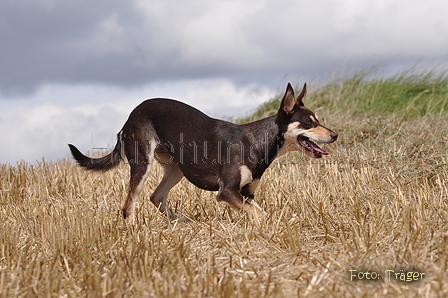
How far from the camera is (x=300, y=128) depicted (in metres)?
5.15

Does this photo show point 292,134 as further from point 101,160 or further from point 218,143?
point 101,160

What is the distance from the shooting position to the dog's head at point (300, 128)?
5.14 meters

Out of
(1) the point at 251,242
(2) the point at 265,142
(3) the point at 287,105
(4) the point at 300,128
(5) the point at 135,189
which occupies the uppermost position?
(3) the point at 287,105

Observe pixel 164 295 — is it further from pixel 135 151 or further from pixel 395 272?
pixel 135 151

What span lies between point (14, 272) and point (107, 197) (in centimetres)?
309

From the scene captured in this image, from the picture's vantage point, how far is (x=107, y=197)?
6750 mm

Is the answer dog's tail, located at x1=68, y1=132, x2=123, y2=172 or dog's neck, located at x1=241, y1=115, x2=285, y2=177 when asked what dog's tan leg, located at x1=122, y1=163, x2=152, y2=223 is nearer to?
dog's tail, located at x1=68, y1=132, x2=123, y2=172

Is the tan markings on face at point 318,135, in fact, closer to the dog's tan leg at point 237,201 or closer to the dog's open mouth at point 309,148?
the dog's open mouth at point 309,148

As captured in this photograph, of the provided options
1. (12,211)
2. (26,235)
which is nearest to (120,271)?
(26,235)

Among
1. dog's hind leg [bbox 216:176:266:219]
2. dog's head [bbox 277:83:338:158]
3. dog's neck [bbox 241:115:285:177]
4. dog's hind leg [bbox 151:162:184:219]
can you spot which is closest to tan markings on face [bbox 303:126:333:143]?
dog's head [bbox 277:83:338:158]

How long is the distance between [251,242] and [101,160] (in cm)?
245

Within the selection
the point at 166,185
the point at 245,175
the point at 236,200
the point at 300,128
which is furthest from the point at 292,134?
the point at 166,185

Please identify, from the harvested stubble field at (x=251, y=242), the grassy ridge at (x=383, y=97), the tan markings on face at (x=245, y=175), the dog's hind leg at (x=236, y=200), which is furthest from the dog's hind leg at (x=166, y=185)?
the grassy ridge at (x=383, y=97)

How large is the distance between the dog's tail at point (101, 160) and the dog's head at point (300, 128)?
1970 millimetres
